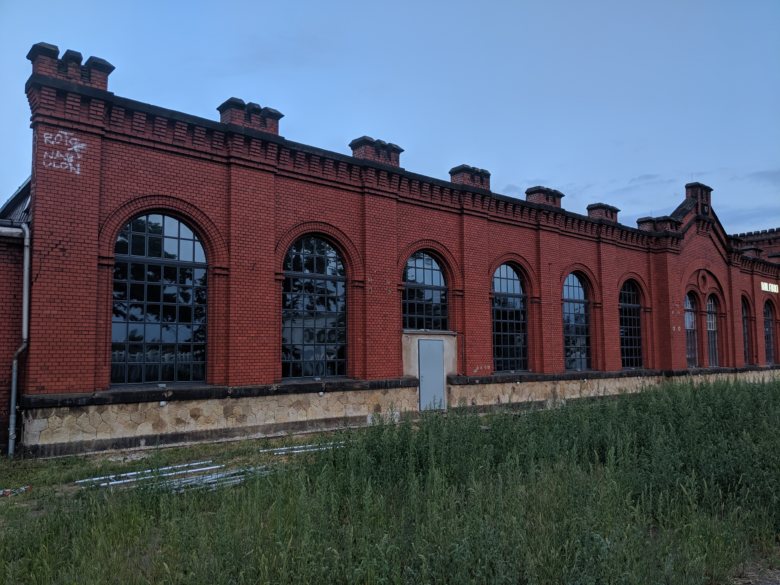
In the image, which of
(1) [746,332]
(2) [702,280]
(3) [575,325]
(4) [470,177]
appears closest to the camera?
(4) [470,177]

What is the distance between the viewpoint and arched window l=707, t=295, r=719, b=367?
26516 millimetres

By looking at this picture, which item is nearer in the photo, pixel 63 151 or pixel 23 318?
pixel 23 318

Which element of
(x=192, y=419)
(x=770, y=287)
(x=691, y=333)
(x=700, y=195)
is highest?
(x=700, y=195)

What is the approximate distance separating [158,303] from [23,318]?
231cm

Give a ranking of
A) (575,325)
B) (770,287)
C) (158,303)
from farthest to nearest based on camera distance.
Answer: (770,287) < (575,325) < (158,303)

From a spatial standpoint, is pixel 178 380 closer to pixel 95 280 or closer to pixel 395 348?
pixel 95 280

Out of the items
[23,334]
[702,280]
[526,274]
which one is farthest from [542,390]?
[23,334]

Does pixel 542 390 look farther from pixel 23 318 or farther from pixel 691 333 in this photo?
pixel 23 318

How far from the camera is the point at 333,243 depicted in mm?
14016

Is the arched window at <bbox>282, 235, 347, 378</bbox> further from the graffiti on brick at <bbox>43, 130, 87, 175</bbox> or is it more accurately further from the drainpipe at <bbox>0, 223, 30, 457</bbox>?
the drainpipe at <bbox>0, 223, 30, 457</bbox>

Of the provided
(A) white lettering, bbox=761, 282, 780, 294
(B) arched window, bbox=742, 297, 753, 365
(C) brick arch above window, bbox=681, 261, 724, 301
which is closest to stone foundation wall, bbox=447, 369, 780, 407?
(C) brick arch above window, bbox=681, 261, 724, 301

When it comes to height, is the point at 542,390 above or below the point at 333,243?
below

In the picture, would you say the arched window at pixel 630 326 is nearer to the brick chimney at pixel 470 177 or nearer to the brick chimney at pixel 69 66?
the brick chimney at pixel 470 177

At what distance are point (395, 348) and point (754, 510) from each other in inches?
375
